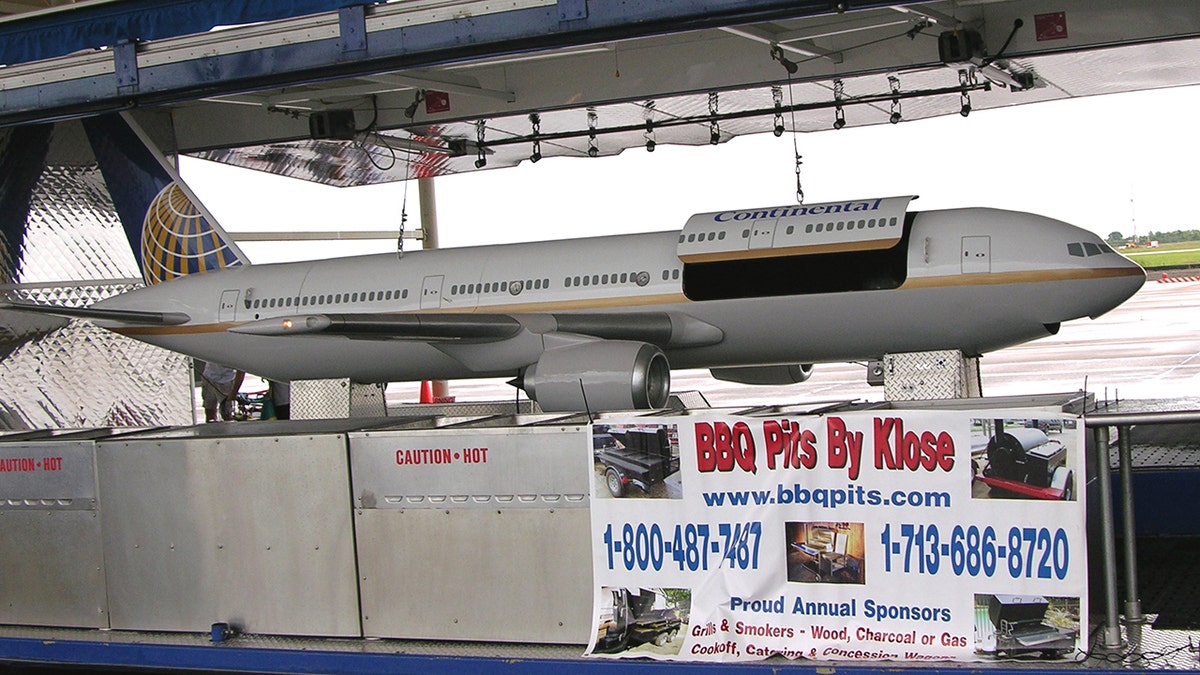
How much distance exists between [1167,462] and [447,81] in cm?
835

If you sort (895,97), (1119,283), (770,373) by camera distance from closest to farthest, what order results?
(1119,283)
(895,97)
(770,373)

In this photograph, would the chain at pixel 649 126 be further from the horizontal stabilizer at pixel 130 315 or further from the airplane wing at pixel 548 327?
the horizontal stabilizer at pixel 130 315

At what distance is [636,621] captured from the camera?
15.7 feet

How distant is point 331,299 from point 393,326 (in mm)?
3573

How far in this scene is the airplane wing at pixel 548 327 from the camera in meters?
10.3

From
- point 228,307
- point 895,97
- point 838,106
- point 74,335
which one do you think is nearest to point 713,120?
point 838,106

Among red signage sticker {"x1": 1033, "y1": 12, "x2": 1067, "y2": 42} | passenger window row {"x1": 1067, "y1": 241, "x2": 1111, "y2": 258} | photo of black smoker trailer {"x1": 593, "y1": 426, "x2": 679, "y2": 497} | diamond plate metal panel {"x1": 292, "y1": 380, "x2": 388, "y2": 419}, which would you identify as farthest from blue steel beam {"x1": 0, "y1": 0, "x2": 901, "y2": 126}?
red signage sticker {"x1": 1033, "y1": 12, "x2": 1067, "y2": 42}

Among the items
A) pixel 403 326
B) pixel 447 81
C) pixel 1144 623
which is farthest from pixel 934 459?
pixel 447 81

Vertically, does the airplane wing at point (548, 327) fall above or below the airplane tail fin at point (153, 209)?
below

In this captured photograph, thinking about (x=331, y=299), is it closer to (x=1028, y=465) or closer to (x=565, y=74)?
(x=565, y=74)

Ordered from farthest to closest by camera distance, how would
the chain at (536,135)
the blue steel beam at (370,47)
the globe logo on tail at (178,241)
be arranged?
the chain at (536,135)
the globe logo on tail at (178,241)
the blue steel beam at (370,47)

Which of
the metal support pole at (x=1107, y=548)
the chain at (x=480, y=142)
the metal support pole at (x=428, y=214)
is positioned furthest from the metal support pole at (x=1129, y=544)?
the metal support pole at (x=428, y=214)

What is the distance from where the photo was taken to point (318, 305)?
13.5 metres

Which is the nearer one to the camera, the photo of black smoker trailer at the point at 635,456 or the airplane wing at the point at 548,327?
the photo of black smoker trailer at the point at 635,456
